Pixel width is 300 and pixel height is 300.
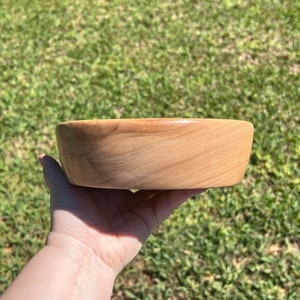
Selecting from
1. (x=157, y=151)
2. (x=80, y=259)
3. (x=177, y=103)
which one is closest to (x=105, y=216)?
(x=80, y=259)

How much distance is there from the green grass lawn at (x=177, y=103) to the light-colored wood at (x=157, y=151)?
152 centimetres

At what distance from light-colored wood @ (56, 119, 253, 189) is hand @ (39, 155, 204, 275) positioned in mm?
410

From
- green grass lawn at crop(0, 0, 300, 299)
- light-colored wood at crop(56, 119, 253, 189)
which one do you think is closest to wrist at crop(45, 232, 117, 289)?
light-colored wood at crop(56, 119, 253, 189)

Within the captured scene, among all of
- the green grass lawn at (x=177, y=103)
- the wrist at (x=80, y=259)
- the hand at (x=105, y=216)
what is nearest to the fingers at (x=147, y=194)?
the hand at (x=105, y=216)

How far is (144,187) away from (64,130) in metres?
0.38

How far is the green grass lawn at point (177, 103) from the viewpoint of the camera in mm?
3389

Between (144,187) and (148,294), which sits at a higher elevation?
(144,187)

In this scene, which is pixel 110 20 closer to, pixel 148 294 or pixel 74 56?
pixel 74 56

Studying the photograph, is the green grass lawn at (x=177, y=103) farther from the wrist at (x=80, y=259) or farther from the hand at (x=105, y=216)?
the wrist at (x=80, y=259)

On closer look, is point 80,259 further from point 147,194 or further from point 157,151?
point 157,151

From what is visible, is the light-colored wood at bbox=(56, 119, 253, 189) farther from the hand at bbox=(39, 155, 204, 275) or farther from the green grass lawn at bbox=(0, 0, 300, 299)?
the green grass lawn at bbox=(0, 0, 300, 299)

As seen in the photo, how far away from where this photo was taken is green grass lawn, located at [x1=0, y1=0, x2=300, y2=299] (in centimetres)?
339

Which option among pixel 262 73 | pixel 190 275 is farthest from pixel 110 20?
pixel 190 275

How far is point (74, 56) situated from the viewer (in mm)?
4602
